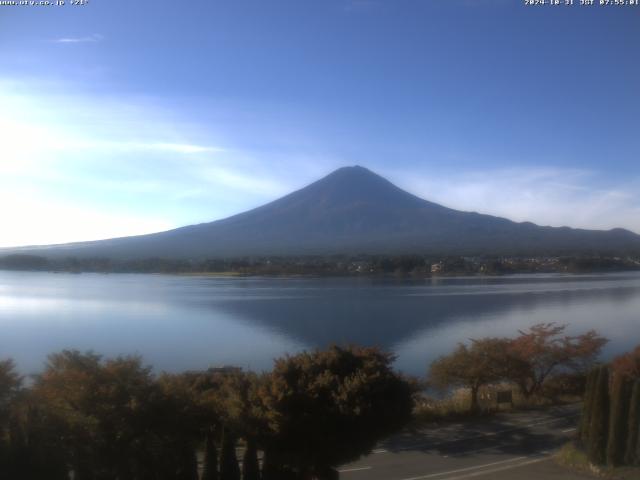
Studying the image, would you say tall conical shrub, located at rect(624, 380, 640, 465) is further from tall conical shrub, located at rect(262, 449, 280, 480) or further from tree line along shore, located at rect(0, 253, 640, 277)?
tree line along shore, located at rect(0, 253, 640, 277)

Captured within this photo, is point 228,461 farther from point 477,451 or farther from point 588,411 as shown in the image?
point 588,411

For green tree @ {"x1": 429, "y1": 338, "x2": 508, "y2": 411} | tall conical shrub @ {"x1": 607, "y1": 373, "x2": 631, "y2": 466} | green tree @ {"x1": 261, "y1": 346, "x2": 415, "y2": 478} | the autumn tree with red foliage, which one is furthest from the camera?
the autumn tree with red foliage

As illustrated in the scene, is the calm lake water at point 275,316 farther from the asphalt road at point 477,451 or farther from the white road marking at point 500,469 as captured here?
the white road marking at point 500,469

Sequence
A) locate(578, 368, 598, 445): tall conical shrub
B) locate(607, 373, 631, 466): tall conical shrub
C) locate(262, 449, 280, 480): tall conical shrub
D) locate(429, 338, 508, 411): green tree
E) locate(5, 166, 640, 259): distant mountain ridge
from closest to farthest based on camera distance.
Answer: locate(262, 449, 280, 480): tall conical shrub, locate(607, 373, 631, 466): tall conical shrub, locate(578, 368, 598, 445): tall conical shrub, locate(429, 338, 508, 411): green tree, locate(5, 166, 640, 259): distant mountain ridge

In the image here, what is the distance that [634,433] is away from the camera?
834 centimetres

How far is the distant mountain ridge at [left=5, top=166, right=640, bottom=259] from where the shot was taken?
63594 millimetres

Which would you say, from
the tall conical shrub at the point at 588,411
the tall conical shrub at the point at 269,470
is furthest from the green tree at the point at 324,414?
the tall conical shrub at the point at 588,411

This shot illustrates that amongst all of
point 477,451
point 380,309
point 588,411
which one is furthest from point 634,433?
point 380,309

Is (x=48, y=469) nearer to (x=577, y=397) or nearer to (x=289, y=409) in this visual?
(x=289, y=409)

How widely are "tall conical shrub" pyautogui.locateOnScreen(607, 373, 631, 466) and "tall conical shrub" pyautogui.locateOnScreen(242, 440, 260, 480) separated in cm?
455

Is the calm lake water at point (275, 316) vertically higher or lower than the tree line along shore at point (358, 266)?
lower

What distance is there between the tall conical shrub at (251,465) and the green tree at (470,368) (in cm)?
760

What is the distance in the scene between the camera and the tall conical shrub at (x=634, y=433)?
27.1ft

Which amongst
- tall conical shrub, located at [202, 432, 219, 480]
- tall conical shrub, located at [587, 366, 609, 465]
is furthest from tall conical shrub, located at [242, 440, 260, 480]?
tall conical shrub, located at [587, 366, 609, 465]
